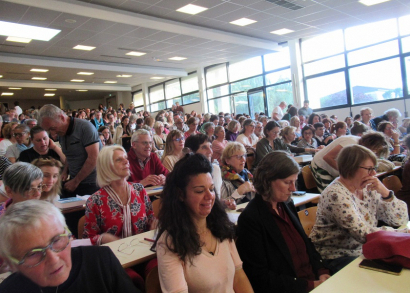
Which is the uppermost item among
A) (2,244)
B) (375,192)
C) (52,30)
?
(52,30)

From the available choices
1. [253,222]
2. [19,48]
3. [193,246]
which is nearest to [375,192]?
[253,222]

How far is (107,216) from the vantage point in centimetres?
231

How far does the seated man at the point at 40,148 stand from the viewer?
11.9 feet

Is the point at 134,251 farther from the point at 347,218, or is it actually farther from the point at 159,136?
the point at 159,136

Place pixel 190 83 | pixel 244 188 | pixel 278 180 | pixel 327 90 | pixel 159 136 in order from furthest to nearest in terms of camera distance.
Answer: pixel 190 83 → pixel 327 90 → pixel 159 136 → pixel 244 188 → pixel 278 180

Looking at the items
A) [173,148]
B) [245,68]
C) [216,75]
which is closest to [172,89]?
[216,75]

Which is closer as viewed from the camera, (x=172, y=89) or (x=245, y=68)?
(x=245, y=68)

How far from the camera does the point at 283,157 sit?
1.97 meters

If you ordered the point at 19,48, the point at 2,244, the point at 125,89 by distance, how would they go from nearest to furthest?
the point at 2,244 → the point at 19,48 → the point at 125,89

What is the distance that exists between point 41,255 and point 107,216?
3.93 ft

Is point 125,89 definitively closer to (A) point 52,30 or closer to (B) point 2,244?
(A) point 52,30

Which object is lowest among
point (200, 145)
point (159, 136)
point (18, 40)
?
point (200, 145)

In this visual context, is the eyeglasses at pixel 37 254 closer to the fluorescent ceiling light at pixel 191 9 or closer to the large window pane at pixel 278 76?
the fluorescent ceiling light at pixel 191 9

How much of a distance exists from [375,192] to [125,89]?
18.0m
